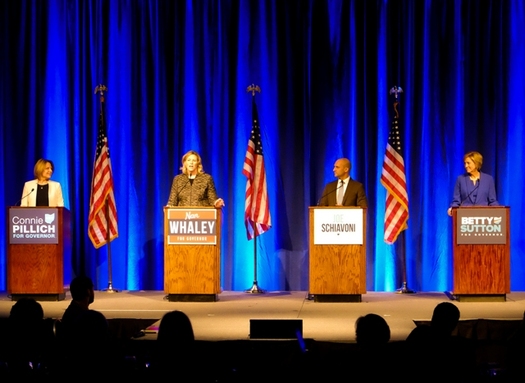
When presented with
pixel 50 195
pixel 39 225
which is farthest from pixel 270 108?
pixel 39 225

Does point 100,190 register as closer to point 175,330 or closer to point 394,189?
point 394,189

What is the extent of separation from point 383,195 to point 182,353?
7.75 m

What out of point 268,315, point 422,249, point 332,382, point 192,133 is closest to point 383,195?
point 422,249

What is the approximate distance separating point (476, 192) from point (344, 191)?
151 cm

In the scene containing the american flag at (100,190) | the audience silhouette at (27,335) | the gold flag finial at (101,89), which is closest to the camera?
the audience silhouette at (27,335)

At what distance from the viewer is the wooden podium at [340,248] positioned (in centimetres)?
991

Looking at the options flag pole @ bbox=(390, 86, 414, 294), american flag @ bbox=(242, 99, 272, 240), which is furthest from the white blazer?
flag pole @ bbox=(390, 86, 414, 294)

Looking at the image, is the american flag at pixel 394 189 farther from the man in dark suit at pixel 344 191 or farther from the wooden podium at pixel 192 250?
the wooden podium at pixel 192 250

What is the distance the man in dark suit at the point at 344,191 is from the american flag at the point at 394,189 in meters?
0.76

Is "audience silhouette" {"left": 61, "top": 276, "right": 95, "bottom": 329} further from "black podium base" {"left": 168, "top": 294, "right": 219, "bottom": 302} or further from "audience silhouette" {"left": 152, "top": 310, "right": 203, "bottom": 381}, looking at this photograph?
"black podium base" {"left": 168, "top": 294, "right": 219, "bottom": 302}

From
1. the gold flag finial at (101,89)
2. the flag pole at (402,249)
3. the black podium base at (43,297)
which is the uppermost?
the gold flag finial at (101,89)

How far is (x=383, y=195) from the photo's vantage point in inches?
460

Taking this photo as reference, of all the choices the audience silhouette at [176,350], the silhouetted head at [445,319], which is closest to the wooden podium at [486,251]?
the silhouetted head at [445,319]

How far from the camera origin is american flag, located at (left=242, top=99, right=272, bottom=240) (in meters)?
11.2
